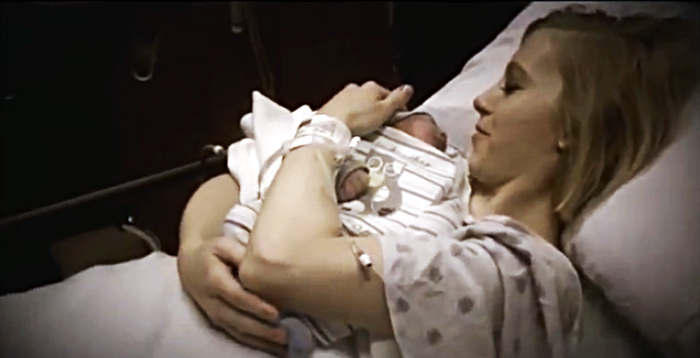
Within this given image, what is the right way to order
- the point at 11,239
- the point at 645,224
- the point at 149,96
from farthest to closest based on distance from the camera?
the point at 149,96
the point at 11,239
the point at 645,224

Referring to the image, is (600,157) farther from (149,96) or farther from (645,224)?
(149,96)

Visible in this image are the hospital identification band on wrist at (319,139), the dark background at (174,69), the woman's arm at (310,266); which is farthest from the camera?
the dark background at (174,69)

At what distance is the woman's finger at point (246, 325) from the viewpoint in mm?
854

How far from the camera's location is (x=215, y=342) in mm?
895

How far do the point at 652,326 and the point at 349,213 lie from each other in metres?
0.39

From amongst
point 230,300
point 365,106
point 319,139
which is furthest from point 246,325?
point 365,106

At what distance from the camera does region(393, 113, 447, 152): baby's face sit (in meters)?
1.08

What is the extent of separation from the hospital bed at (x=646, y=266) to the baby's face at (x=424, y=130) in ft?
0.76

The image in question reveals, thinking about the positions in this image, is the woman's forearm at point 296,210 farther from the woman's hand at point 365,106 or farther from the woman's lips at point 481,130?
the woman's lips at point 481,130

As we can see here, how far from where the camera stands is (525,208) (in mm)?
996

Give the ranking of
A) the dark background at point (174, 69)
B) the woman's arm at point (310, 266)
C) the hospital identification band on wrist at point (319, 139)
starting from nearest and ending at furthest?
the woman's arm at point (310, 266) < the hospital identification band on wrist at point (319, 139) < the dark background at point (174, 69)

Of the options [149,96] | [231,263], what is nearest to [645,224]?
[231,263]

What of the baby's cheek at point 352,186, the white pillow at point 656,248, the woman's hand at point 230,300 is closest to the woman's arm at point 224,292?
the woman's hand at point 230,300

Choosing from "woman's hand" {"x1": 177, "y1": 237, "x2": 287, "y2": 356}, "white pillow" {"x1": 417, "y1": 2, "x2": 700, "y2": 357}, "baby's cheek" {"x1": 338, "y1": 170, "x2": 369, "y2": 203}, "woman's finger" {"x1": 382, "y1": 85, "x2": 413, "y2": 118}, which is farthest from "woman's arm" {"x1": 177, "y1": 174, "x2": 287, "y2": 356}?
"white pillow" {"x1": 417, "y1": 2, "x2": 700, "y2": 357}
